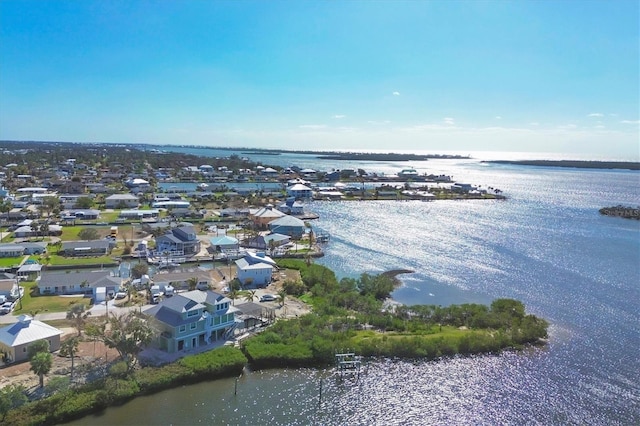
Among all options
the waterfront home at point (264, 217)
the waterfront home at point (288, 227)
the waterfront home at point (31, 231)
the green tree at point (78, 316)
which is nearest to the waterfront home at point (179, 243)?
the waterfront home at point (288, 227)

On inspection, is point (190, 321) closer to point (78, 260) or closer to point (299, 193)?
point (78, 260)

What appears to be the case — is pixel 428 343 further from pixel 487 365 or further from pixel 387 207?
pixel 387 207

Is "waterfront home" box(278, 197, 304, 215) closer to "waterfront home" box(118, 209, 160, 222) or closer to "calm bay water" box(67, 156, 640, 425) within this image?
"calm bay water" box(67, 156, 640, 425)

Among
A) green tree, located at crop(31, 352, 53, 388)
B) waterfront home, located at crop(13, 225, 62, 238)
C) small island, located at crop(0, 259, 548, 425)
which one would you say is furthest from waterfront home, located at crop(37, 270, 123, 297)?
waterfront home, located at crop(13, 225, 62, 238)

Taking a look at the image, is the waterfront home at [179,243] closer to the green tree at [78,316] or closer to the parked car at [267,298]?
the parked car at [267,298]

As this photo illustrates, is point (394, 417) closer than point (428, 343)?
Yes

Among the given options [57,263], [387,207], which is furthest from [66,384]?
[387,207]

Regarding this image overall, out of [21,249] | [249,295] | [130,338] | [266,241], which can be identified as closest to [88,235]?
[21,249]
